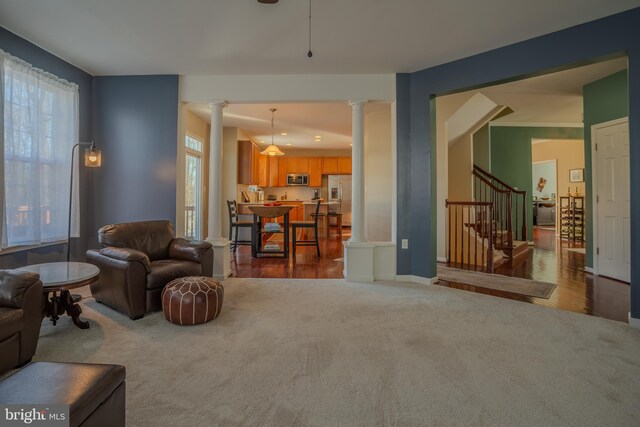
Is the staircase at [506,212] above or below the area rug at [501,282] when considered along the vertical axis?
above

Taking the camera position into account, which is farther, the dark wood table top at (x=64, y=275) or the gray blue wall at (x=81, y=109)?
the gray blue wall at (x=81, y=109)

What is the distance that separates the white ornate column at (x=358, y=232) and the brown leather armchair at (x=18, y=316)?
2.98 meters

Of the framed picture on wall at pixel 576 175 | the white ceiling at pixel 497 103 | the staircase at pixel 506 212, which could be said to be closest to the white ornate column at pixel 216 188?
the white ceiling at pixel 497 103

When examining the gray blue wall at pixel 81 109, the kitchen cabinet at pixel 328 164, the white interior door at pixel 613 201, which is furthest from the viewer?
the kitchen cabinet at pixel 328 164

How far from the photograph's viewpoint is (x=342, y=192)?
9875mm

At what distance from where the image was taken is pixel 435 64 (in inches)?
149

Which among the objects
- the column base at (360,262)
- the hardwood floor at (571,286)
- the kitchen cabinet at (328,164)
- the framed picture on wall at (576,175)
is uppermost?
the kitchen cabinet at (328,164)

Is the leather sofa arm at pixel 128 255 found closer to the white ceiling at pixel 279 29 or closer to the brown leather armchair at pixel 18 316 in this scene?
the brown leather armchair at pixel 18 316

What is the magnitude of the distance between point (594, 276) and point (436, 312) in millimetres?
3100

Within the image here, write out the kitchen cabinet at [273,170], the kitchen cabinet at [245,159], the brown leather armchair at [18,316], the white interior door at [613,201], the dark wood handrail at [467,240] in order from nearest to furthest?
the brown leather armchair at [18,316], the white interior door at [613,201], the dark wood handrail at [467,240], the kitchen cabinet at [245,159], the kitchen cabinet at [273,170]

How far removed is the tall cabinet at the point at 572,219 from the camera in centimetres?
759

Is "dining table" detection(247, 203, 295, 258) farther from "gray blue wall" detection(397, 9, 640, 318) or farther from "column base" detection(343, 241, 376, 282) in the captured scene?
"gray blue wall" detection(397, 9, 640, 318)

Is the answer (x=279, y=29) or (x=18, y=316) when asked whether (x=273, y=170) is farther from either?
(x=18, y=316)

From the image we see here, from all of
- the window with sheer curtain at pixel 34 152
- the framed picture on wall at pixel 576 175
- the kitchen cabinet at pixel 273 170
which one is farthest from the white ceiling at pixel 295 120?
the framed picture on wall at pixel 576 175
